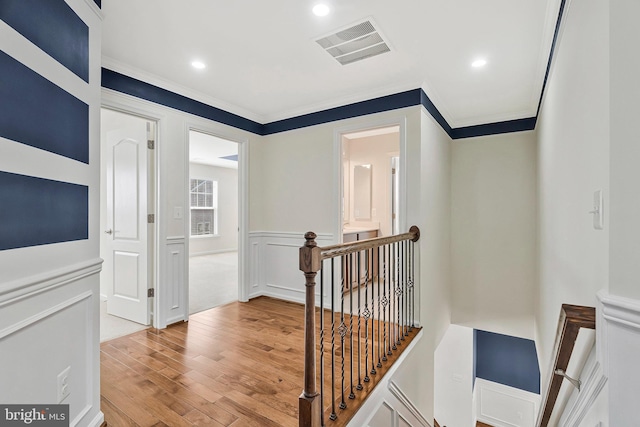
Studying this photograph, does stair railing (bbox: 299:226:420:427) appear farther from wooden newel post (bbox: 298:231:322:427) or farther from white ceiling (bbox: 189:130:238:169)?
white ceiling (bbox: 189:130:238:169)

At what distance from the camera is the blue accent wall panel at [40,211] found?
3.69 feet

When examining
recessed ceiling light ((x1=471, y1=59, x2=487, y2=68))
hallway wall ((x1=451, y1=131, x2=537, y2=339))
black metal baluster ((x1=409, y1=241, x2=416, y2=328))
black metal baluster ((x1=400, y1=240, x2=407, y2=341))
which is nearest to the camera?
recessed ceiling light ((x1=471, y1=59, x2=487, y2=68))

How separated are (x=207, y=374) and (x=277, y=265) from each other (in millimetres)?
2025

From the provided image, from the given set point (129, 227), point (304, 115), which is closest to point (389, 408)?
point (129, 227)

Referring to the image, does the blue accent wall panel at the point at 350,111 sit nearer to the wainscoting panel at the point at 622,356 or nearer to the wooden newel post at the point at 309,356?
the wooden newel post at the point at 309,356

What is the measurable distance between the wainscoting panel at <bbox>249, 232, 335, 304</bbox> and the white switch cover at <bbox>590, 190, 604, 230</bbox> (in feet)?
10.1

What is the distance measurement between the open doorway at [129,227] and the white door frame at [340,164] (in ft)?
6.58

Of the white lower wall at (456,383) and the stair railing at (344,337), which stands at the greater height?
the stair railing at (344,337)

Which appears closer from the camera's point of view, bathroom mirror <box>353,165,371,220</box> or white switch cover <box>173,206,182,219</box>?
white switch cover <box>173,206,182,219</box>

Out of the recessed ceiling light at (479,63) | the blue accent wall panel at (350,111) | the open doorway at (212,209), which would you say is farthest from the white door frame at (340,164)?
the open doorway at (212,209)

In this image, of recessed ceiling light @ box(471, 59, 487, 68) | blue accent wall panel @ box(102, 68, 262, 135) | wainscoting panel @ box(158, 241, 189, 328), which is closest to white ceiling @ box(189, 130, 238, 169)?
blue accent wall panel @ box(102, 68, 262, 135)

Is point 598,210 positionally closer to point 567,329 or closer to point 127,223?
point 567,329

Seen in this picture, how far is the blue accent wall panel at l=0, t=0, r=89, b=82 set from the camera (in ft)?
3.87

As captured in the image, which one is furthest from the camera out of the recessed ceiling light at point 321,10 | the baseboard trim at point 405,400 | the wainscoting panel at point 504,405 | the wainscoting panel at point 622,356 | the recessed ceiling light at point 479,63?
the wainscoting panel at point 504,405
